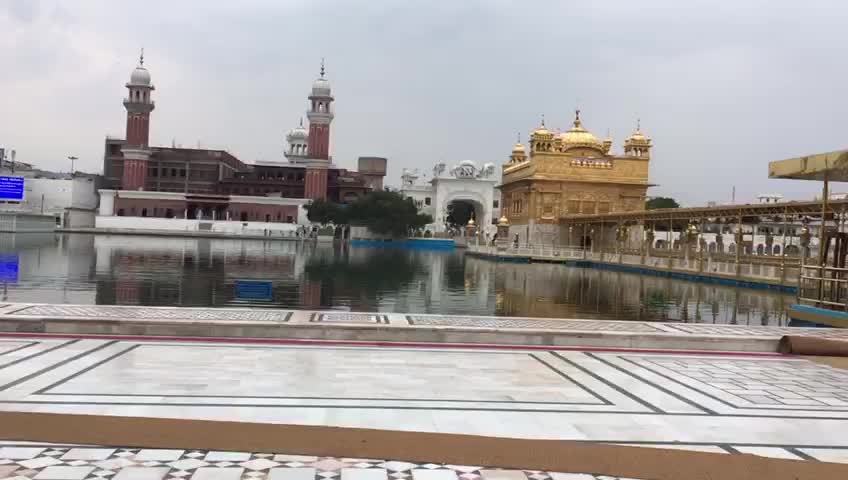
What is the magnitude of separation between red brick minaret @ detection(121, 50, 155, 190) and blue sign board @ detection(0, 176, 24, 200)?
685 inches

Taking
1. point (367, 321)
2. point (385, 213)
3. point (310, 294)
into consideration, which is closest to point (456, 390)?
point (367, 321)

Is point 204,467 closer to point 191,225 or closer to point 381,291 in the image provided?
point 381,291

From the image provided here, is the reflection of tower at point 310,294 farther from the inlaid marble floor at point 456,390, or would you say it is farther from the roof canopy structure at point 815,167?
the roof canopy structure at point 815,167

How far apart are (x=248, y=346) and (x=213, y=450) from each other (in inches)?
136

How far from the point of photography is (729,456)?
3924 mm

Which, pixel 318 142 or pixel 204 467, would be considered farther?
pixel 318 142

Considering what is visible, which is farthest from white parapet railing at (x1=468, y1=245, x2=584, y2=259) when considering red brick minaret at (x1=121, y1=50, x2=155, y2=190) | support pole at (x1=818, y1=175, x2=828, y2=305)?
red brick minaret at (x1=121, y1=50, x2=155, y2=190)

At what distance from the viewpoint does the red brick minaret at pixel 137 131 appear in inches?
2488

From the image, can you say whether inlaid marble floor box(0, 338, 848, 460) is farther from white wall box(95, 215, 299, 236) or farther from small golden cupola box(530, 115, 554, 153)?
white wall box(95, 215, 299, 236)

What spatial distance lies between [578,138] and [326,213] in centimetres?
2199

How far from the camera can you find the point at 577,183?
42.3 meters

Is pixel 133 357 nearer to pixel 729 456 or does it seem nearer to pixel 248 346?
pixel 248 346

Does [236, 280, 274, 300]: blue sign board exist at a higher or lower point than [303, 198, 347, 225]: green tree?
lower

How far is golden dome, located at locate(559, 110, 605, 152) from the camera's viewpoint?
43703mm
